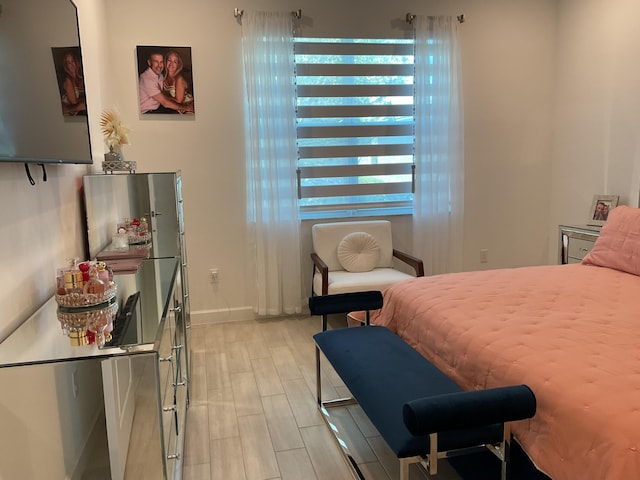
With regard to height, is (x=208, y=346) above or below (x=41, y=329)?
below

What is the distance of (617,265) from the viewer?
3215 millimetres

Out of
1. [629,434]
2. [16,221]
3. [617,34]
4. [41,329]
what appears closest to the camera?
[629,434]

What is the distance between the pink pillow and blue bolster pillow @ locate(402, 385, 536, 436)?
77.0 inches

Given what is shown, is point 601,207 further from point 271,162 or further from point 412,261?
point 271,162

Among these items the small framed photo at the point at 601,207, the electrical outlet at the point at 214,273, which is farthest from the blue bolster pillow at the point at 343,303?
the small framed photo at the point at 601,207

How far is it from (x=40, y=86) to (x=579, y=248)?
3.98 m

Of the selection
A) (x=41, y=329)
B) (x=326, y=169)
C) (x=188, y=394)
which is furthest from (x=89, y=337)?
(x=326, y=169)

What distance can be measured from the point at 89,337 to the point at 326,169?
3.18m

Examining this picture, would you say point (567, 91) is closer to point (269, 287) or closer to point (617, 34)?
point (617, 34)

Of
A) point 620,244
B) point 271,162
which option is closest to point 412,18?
point 271,162

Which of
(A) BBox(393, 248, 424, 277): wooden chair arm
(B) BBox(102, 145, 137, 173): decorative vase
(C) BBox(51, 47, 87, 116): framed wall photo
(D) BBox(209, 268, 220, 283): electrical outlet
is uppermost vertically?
(C) BBox(51, 47, 87, 116): framed wall photo

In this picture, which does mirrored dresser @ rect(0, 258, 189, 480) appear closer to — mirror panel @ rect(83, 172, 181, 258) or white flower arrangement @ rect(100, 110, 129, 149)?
mirror panel @ rect(83, 172, 181, 258)

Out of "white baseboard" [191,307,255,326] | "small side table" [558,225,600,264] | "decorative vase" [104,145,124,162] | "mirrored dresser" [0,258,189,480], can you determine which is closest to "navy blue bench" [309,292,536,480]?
"mirrored dresser" [0,258,189,480]

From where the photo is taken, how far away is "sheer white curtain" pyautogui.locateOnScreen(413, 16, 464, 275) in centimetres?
445
